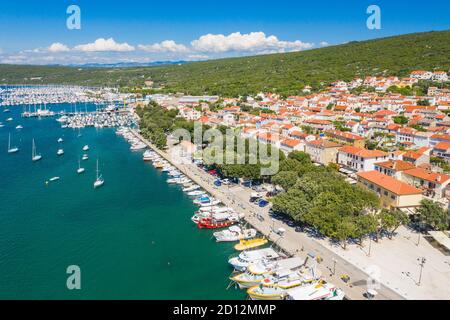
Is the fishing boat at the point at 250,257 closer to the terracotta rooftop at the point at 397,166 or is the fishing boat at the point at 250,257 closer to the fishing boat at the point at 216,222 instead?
the fishing boat at the point at 216,222

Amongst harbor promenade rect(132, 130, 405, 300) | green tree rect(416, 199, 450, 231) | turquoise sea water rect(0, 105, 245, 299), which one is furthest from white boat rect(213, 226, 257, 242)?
green tree rect(416, 199, 450, 231)

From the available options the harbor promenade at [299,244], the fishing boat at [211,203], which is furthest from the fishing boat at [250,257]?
the fishing boat at [211,203]

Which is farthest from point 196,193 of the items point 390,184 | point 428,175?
point 428,175

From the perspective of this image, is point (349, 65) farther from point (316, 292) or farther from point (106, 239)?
point (316, 292)

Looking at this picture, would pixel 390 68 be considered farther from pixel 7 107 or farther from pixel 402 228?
pixel 7 107

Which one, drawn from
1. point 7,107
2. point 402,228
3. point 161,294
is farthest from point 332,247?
point 7,107

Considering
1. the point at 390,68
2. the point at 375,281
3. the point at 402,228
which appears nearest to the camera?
the point at 375,281
